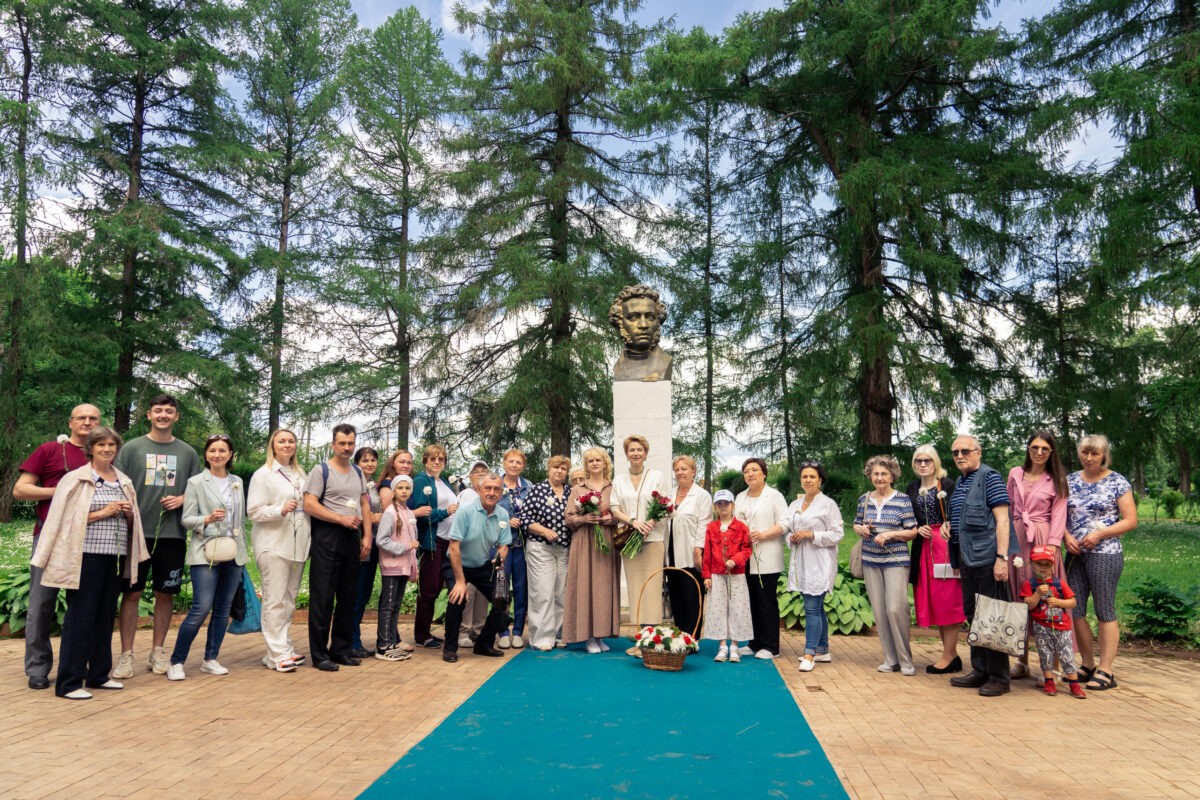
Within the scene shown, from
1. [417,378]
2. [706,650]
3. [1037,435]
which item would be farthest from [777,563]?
[417,378]

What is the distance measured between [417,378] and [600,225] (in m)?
5.51

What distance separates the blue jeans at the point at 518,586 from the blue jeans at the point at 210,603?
230 centimetres

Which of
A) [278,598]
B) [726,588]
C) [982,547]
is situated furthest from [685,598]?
[278,598]

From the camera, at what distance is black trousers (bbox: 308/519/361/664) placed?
635 cm

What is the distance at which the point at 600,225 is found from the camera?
19812mm

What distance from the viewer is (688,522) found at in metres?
7.24

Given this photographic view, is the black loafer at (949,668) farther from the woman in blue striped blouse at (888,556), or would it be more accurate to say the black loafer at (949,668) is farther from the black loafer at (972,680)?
the black loafer at (972,680)

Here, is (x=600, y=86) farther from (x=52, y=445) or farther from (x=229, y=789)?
(x=229, y=789)

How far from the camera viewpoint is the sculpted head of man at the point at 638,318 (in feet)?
32.3

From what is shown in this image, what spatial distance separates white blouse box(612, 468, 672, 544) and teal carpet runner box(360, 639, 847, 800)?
4.04 ft

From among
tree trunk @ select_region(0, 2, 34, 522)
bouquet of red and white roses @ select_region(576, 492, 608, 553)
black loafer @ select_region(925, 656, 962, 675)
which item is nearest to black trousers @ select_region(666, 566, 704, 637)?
bouquet of red and white roses @ select_region(576, 492, 608, 553)

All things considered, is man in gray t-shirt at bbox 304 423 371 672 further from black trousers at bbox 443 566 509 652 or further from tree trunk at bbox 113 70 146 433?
tree trunk at bbox 113 70 146 433

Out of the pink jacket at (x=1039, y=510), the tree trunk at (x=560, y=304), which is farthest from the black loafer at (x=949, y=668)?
the tree trunk at (x=560, y=304)

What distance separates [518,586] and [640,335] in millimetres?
3449
